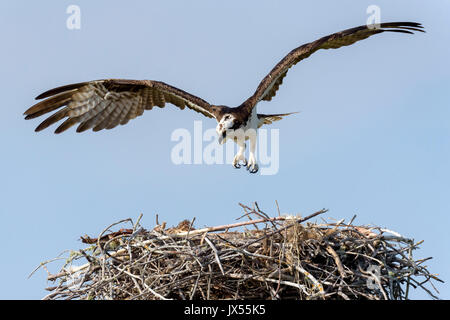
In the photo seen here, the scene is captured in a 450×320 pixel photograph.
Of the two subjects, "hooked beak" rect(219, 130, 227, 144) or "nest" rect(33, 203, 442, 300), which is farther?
"hooked beak" rect(219, 130, 227, 144)

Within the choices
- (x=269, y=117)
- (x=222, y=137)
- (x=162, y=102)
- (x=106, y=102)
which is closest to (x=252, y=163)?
(x=222, y=137)

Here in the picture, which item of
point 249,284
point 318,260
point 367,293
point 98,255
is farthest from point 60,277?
point 367,293

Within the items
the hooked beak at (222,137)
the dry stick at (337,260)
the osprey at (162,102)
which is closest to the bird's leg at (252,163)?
the osprey at (162,102)

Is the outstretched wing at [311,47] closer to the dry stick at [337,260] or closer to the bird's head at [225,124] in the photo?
the bird's head at [225,124]

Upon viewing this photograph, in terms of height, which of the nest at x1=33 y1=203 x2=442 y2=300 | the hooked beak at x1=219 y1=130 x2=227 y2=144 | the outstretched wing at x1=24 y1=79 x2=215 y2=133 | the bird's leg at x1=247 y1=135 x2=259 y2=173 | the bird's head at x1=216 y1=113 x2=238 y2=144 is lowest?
the nest at x1=33 y1=203 x2=442 y2=300

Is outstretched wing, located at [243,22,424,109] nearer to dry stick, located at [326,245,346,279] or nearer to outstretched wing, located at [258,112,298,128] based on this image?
outstretched wing, located at [258,112,298,128]

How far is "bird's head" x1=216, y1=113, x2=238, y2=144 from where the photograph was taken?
8.07 meters

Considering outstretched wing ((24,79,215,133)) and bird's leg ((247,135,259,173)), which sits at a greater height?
outstretched wing ((24,79,215,133))

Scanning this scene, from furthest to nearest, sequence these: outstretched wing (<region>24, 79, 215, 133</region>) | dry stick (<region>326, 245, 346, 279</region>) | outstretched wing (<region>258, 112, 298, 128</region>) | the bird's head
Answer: outstretched wing (<region>258, 112, 298, 128</region>) → outstretched wing (<region>24, 79, 215, 133</region>) → the bird's head → dry stick (<region>326, 245, 346, 279</region>)

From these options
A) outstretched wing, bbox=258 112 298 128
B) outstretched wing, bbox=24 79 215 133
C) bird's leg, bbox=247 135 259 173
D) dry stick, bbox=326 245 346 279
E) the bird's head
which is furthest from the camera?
outstretched wing, bbox=258 112 298 128

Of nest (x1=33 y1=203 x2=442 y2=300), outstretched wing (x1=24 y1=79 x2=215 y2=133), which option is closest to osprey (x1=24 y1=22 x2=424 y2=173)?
outstretched wing (x1=24 y1=79 x2=215 y2=133)

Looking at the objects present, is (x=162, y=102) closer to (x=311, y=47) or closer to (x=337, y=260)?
(x=311, y=47)

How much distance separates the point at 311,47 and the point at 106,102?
9.97 feet

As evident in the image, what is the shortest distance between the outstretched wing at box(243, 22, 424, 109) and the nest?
257cm
